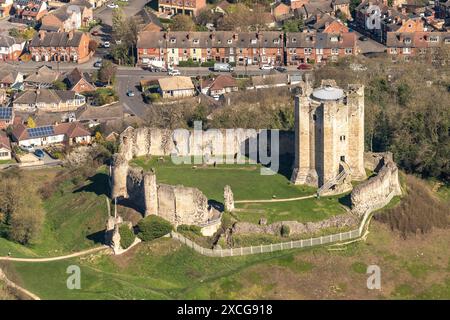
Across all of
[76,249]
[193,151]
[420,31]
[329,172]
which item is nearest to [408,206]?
[329,172]

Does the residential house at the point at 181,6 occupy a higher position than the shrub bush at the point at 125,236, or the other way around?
the shrub bush at the point at 125,236

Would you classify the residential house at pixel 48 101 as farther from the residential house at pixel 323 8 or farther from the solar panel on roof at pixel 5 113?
the residential house at pixel 323 8

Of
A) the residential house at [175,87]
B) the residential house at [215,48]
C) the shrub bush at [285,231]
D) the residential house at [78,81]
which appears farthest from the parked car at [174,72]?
the shrub bush at [285,231]

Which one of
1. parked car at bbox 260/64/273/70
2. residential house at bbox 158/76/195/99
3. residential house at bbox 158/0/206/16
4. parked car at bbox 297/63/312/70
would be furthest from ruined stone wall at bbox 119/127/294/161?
residential house at bbox 158/0/206/16

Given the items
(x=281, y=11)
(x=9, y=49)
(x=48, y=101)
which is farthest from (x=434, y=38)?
(x=9, y=49)

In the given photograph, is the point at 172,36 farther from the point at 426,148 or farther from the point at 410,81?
the point at 426,148

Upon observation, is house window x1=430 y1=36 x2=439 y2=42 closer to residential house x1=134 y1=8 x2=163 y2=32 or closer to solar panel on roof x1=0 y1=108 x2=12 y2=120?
residential house x1=134 y1=8 x2=163 y2=32
